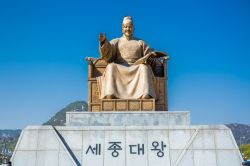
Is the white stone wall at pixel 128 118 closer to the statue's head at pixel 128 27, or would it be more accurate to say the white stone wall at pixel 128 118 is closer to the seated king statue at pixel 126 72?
the seated king statue at pixel 126 72

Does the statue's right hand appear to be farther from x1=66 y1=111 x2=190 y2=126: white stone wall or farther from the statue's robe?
x1=66 y1=111 x2=190 y2=126: white stone wall

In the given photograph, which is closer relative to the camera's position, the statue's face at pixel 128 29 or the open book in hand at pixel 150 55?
the open book in hand at pixel 150 55

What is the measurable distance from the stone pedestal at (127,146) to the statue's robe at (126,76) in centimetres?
105

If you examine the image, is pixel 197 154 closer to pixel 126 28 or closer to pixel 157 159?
pixel 157 159

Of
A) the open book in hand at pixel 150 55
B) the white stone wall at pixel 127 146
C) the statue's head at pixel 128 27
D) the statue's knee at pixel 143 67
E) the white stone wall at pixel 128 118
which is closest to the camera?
the white stone wall at pixel 127 146

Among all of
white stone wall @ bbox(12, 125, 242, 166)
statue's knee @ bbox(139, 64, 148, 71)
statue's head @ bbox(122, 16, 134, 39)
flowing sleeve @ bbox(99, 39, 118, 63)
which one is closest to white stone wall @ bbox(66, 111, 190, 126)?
white stone wall @ bbox(12, 125, 242, 166)

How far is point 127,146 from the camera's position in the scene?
7680mm

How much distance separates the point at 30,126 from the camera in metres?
7.82

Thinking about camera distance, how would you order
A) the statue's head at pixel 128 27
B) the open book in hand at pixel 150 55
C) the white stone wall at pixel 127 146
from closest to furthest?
the white stone wall at pixel 127 146, the open book in hand at pixel 150 55, the statue's head at pixel 128 27

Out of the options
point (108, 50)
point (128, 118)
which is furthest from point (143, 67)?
point (128, 118)

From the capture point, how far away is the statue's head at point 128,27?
385 inches

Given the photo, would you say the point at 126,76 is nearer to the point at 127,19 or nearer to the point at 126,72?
the point at 126,72

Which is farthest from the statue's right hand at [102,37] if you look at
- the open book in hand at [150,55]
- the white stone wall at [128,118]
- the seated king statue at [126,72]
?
the white stone wall at [128,118]

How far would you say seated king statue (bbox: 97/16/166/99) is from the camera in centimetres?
866
